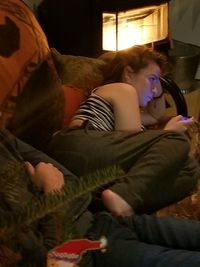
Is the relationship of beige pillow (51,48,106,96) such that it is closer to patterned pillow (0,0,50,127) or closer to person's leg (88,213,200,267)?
patterned pillow (0,0,50,127)

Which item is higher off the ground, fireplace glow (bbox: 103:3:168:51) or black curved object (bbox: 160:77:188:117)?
fireplace glow (bbox: 103:3:168:51)

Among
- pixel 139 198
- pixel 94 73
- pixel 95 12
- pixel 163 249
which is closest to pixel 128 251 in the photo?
pixel 163 249

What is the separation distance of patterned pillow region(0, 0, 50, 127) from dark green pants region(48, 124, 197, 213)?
220 millimetres

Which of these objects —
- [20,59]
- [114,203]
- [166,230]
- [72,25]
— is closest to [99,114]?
[20,59]

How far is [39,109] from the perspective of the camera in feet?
5.41

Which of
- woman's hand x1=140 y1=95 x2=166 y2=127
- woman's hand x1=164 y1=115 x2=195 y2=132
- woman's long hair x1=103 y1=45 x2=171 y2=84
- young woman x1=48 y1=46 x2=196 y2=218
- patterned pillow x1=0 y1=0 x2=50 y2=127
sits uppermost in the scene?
patterned pillow x1=0 y1=0 x2=50 y2=127

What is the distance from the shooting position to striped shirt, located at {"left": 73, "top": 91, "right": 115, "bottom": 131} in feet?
5.87

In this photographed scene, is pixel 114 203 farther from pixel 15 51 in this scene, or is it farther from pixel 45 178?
pixel 15 51

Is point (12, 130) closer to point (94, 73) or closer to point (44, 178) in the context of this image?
point (44, 178)

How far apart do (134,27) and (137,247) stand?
1.67 m

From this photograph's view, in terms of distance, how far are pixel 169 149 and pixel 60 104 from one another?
433 millimetres

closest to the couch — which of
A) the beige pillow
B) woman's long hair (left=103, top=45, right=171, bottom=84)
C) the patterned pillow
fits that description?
the patterned pillow

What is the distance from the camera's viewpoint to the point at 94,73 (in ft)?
6.59

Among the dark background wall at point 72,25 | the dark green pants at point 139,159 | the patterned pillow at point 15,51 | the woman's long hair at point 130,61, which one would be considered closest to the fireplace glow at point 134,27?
the dark background wall at point 72,25
